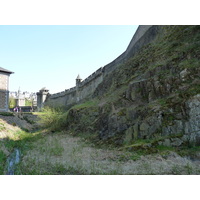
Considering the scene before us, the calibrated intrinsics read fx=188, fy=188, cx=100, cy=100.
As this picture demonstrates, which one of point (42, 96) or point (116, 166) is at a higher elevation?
point (42, 96)

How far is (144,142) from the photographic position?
8.96m

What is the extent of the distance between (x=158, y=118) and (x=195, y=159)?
2.68 m

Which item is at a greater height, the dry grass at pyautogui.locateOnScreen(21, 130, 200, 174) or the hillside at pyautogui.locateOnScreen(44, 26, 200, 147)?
the hillside at pyautogui.locateOnScreen(44, 26, 200, 147)

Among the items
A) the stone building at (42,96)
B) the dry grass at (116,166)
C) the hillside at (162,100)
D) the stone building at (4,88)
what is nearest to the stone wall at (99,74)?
the stone building at (42,96)

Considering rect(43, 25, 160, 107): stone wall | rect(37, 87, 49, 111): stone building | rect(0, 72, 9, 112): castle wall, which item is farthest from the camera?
rect(37, 87, 49, 111): stone building

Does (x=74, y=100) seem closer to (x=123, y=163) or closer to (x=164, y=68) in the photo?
(x=164, y=68)

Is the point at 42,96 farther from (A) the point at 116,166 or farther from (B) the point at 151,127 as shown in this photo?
(A) the point at 116,166

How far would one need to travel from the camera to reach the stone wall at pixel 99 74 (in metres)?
17.3

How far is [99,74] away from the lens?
25.8 m

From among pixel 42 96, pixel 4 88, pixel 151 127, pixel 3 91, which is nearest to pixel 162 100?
pixel 151 127

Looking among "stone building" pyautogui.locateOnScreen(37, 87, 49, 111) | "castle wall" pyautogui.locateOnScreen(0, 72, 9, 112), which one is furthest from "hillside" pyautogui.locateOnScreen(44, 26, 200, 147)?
"stone building" pyautogui.locateOnScreen(37, 87, 49, 111)

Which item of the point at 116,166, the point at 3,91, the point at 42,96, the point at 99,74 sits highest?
the point at 42,96

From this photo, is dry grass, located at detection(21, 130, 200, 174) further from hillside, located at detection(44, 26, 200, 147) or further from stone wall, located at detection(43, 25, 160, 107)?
stone wall, located at detection(43, 25, 160, 107)

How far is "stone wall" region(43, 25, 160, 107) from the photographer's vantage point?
56.7ft
